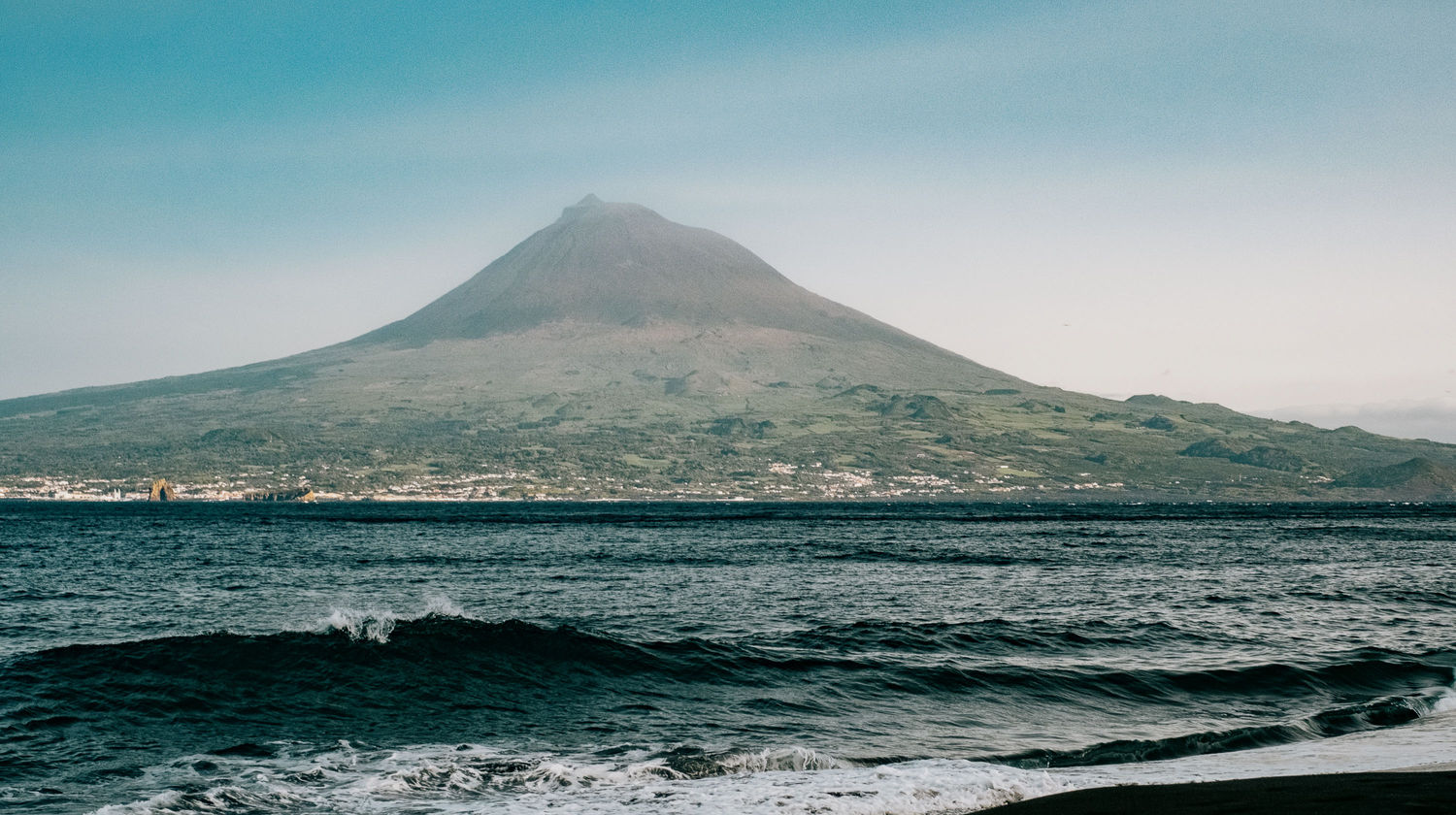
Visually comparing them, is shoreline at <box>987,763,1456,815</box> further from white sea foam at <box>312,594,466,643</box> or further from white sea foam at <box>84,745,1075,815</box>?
white sea foam at <box>312,594,466,643</box>

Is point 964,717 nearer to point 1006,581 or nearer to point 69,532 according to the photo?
point 1006,581

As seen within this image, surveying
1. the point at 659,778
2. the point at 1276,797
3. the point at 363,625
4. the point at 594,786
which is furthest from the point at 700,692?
the point at 1276,797

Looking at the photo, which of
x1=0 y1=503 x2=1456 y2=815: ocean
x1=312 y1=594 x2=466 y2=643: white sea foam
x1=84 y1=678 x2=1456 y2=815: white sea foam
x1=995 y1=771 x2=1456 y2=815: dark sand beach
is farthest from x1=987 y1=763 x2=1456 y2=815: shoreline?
x1=312 y1=594 x2=466 y2=643: white sea foam

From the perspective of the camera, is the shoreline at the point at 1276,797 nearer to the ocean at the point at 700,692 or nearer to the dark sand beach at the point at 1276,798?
the dark sand beach at the point at 1276,798

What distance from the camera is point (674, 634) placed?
27875 mm

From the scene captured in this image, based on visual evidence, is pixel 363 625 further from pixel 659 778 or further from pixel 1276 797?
pixel 1276 797

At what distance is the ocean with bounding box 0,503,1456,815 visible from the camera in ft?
46.7

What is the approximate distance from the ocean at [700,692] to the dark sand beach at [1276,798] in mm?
1041

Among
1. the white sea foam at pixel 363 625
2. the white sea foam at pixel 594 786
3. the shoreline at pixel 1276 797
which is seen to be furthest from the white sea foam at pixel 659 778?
the white sea foam at pixel 363 625

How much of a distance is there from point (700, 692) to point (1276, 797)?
442 inches

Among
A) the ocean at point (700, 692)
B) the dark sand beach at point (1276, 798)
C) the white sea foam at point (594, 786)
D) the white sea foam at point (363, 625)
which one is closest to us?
the dark sand beach at point (1276, 798)

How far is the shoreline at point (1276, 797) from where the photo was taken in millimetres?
11180

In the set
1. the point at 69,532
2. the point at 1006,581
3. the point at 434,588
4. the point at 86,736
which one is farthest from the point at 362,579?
the point at 69,532

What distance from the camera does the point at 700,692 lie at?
68.3 feet
